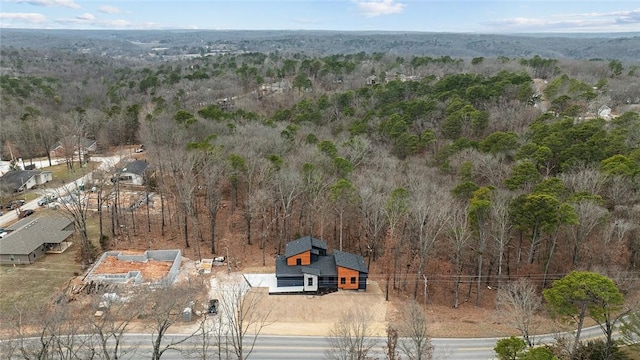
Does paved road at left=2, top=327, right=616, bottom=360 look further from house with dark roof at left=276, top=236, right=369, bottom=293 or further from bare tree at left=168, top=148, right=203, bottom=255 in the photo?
bare tree at left=168, top=148, right=203, bottom=255

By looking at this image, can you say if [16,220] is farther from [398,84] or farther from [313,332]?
[398,84]

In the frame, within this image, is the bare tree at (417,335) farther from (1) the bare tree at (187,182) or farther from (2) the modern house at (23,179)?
(2) the modern house at (23,179)

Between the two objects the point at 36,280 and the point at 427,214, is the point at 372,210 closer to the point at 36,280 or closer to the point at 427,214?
the point at 427,214

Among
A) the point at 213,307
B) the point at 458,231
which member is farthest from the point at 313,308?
the point at 458,231

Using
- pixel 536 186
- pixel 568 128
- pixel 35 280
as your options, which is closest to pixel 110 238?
pixel 35 280

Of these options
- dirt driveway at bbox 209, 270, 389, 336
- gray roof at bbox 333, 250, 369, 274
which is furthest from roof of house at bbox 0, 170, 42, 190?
gray roof at bbox 333, 250, 369, 274

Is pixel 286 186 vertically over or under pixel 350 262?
over

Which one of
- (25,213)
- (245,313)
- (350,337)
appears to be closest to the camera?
(350,337)
